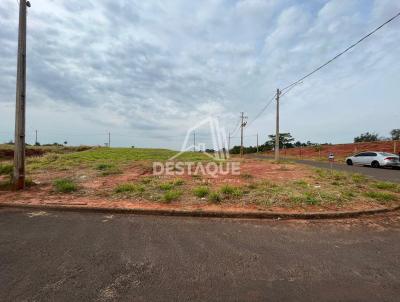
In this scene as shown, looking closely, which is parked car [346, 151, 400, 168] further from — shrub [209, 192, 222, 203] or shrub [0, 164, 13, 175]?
shrub [0, 164, 13, 175]

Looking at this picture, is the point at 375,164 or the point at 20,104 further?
the point at 375,164

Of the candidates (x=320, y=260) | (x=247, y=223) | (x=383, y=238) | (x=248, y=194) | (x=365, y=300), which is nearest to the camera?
(x=365, y=300)

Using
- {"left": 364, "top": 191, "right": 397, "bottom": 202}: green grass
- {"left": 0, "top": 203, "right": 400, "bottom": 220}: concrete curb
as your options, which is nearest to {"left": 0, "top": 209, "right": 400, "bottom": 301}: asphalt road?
{"left": 0, "top": 203, "right": 400, "bottom": 220}: concrete curb

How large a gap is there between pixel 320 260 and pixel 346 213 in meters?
2.71

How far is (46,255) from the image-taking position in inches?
142

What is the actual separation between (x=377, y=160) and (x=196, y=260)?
23.7 metres

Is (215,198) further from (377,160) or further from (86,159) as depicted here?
(377,160)

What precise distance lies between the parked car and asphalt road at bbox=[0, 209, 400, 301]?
19458 mm

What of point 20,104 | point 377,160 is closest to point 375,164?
point 377,160

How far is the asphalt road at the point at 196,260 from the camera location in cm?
276

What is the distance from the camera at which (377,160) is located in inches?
863

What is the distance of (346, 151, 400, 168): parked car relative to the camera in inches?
823

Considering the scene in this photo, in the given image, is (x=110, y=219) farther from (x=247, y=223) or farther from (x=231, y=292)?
(x=231, y=292)

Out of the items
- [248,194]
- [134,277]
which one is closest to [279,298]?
[134,277]
